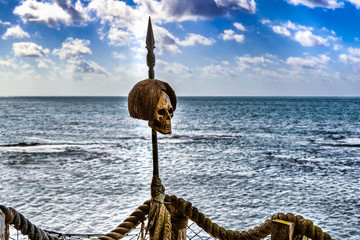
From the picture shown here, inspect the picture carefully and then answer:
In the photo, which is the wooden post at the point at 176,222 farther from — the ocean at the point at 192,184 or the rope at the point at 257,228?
the ocean at the point at 192,184

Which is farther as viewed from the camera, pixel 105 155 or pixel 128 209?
pixel 105 155

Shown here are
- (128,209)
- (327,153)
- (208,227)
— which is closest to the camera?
(208,227)

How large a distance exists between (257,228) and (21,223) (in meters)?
2.07

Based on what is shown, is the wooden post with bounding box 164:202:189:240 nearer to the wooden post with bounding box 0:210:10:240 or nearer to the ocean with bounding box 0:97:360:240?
the wooden post with bounding box 0:210:10:240

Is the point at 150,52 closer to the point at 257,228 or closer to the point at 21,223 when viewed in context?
the point at 257,228

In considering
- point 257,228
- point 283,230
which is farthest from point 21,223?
point 283,230

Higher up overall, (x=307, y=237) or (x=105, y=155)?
(x=307, y=237)

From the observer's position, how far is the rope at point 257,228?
2930 millimetres

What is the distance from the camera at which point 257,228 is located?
3.16 meters

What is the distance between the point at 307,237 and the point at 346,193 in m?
11.7

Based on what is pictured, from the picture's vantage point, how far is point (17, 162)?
19.5 meters

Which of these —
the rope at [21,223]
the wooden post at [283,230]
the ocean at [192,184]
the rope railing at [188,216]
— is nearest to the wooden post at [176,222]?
the rope railing at [188,216]

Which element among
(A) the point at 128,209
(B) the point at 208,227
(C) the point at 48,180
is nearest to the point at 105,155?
(C) the point at 48,180

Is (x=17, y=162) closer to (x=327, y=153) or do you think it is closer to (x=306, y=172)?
(x=306, y=172)
